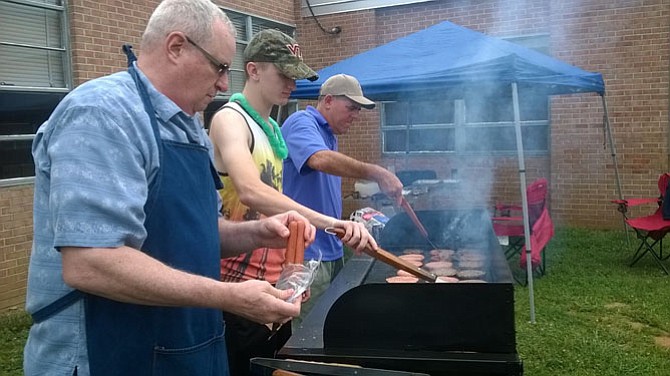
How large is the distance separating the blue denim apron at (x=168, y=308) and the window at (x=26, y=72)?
4675mm

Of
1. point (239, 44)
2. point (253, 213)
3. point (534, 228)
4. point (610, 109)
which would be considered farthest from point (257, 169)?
point (610, 109)

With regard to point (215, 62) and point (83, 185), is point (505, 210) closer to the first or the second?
point (215, 62)

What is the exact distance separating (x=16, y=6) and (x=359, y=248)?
5045 mm

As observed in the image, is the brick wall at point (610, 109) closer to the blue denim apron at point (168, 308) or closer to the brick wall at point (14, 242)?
the brick wall at point (14, 242)

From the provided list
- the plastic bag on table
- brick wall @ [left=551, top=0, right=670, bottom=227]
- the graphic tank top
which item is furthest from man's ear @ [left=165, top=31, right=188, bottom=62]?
brick wall @ [left=551, top=0, right=670, bottom=227]

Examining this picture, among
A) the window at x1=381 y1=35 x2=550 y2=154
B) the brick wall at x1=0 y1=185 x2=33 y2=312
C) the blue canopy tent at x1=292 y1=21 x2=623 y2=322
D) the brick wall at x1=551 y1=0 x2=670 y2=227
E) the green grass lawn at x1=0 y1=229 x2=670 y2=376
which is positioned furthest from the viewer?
the window at x1=381 y1=35 x2=550 y2=154

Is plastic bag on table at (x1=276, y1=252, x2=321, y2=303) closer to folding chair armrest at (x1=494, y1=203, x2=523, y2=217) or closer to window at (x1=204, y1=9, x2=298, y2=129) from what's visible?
folding chair armrest at (x1=494, y1=203, x2=523, y2=217)

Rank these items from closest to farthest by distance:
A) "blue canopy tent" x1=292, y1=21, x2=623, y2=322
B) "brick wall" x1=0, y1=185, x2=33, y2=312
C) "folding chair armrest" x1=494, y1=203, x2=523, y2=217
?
"blue canopy tent" x1=292, y1=21, x2=623, y2=322
"brick wall" x1=0, y1=185, x2=33, y2=312
"folding chair armrest" x1=494, y1=203, x2=523, y2=217

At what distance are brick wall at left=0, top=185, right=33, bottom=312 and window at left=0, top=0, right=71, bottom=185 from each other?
17 centimetres

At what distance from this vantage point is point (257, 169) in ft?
7.59

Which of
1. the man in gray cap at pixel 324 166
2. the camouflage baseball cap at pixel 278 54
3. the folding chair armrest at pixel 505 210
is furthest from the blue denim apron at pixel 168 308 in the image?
the folding chair armrest at pixel 505 210

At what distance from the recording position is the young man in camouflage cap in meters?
2.20

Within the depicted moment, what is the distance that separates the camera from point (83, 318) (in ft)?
4.50

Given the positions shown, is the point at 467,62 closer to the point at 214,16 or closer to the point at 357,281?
the point at 357,281
